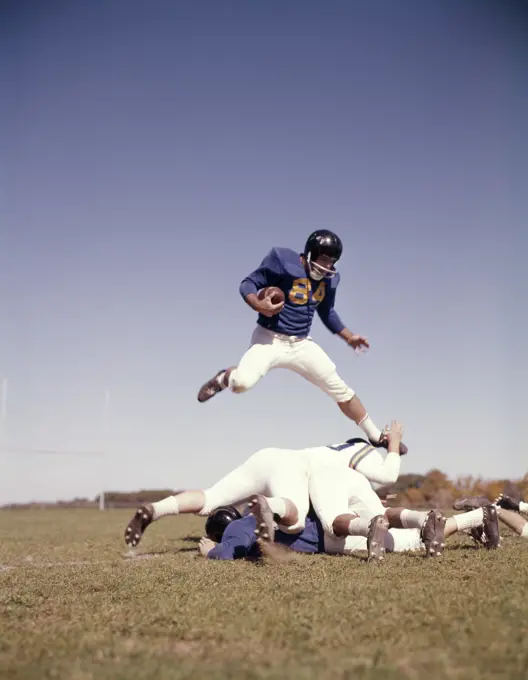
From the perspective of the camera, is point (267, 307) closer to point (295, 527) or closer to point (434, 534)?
point (295, 527)

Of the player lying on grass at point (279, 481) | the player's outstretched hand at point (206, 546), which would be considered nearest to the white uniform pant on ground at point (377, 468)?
the player lying on grass at point (279, 481)

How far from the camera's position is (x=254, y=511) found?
13.1 feet

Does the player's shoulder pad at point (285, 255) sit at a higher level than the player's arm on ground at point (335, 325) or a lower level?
higher

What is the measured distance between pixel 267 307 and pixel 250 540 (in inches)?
69.6

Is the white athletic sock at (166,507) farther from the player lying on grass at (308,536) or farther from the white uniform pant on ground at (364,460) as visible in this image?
the white uniform pant on ground at (364,460)

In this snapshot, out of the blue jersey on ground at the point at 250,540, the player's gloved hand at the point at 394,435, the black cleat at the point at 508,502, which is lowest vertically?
the blue jersey on ground at the point at 250,540

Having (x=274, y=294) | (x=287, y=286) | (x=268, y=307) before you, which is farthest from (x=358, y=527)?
(x=287, y=286)

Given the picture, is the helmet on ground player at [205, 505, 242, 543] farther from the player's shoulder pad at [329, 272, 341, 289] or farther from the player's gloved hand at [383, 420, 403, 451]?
the player's shoulder pad at [329, 272, 341, 289]

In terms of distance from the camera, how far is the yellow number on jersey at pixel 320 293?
5613 mm

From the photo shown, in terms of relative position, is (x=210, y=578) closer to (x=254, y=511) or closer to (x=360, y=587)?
(x=254, y=511)

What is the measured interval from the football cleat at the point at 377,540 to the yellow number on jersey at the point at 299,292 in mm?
2094

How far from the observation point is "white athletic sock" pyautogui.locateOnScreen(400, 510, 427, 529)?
449cm

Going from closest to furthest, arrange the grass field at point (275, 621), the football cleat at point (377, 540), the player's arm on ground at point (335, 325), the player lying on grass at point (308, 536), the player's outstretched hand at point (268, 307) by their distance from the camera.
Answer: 1. the grass field at point (275, 621)
2. the football cleat at point (377, 540)
3. the player lying on grass at point (308, 536)
4. the player's outstretched hand at point (268, 307)
5. the player's arm on ground at point (335, 325)

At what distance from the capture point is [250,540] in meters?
4.42
